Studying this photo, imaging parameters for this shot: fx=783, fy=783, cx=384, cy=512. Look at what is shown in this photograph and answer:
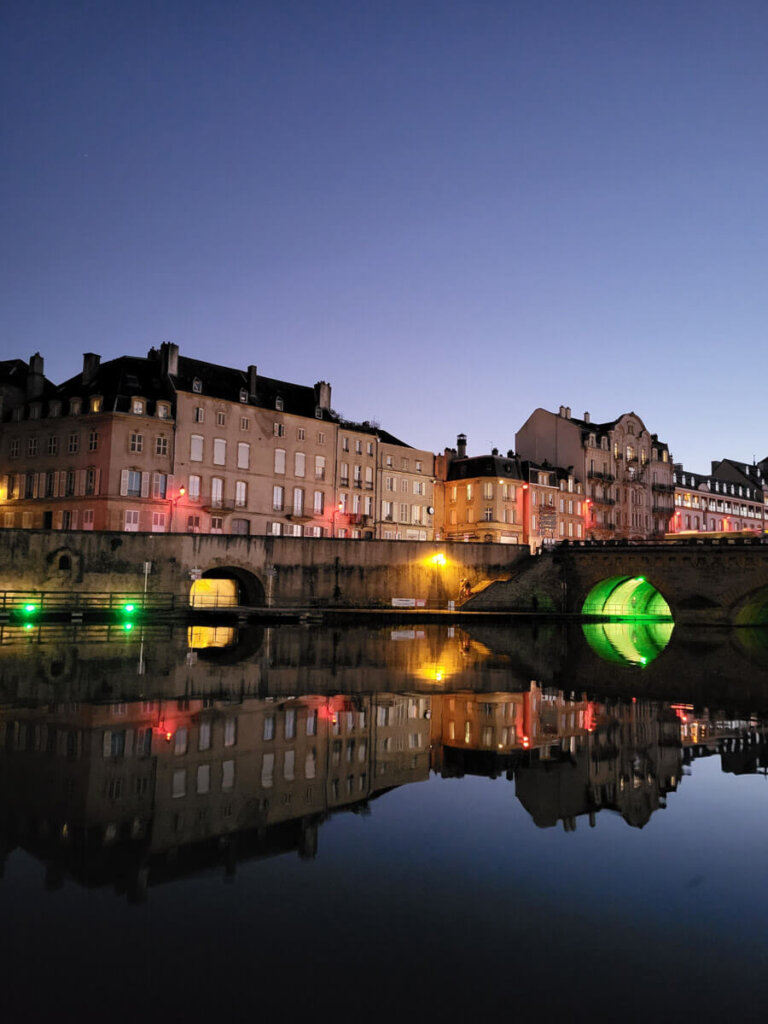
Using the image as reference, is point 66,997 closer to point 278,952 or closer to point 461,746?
point 278,952

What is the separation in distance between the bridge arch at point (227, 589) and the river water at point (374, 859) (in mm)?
37102

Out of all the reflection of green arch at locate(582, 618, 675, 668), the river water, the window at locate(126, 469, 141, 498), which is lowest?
the river water

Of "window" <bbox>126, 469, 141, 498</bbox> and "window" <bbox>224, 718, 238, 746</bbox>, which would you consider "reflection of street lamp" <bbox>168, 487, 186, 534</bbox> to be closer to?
"window" <bbox>126, 469, 141, 498</bbox>

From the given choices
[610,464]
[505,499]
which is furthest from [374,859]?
[610,464]

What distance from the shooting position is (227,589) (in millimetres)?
57938

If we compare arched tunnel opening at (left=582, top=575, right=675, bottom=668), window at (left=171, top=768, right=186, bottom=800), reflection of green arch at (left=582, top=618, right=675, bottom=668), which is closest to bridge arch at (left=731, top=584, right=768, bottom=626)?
arched tunnel opening at (left=582, top=575, right=675, bottom=668)

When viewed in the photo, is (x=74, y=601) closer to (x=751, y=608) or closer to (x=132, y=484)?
(x=132, y=484)

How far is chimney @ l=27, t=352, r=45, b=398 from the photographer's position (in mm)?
61312

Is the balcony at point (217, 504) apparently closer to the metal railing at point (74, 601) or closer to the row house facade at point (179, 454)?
the row house facade at point (179, 454)

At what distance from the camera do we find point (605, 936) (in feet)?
17.5

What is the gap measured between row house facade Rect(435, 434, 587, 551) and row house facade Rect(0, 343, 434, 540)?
12.5 metres

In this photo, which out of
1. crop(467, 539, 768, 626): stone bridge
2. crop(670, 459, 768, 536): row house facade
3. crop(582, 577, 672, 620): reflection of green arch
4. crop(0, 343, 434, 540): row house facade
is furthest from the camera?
crop(670, 459, 768, 536): row house facade

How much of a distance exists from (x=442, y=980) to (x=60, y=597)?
42126mm

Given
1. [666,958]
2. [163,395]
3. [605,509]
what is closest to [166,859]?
[666,958]
